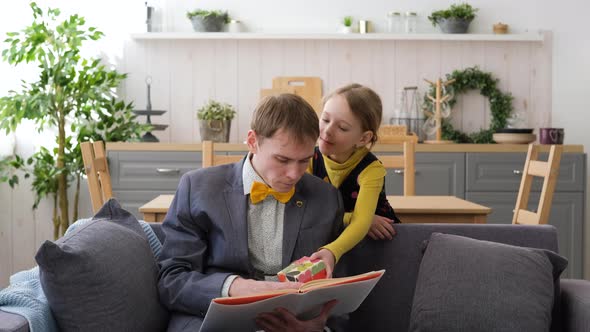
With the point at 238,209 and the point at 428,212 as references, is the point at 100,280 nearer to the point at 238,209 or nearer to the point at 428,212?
the point at 238,209

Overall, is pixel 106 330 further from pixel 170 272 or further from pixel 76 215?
pixel 76 215

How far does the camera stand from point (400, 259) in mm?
2215

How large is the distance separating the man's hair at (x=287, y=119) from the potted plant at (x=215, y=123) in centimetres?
298

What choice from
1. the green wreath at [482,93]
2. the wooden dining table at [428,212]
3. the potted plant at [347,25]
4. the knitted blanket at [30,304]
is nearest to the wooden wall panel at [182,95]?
the potted plant at [347,25]

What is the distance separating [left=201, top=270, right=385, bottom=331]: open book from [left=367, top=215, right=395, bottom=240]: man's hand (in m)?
0.46

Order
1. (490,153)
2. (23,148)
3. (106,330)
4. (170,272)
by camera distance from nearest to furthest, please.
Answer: (106,330)
(170,272)
(490,153)
(23,148)

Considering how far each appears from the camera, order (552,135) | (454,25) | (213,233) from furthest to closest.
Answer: (454,25), (552,135), (213,233)

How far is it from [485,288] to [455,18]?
3.42 m

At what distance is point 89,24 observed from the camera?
5059mm

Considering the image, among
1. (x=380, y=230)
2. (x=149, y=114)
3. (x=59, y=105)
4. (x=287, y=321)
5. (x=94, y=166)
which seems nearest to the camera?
(x=287, y=321)

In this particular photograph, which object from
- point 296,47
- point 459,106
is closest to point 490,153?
point 459,106

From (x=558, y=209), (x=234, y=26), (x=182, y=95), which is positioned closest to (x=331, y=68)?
(x=234, y=26)

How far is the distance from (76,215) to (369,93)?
3119 mm

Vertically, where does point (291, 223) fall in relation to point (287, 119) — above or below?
below
